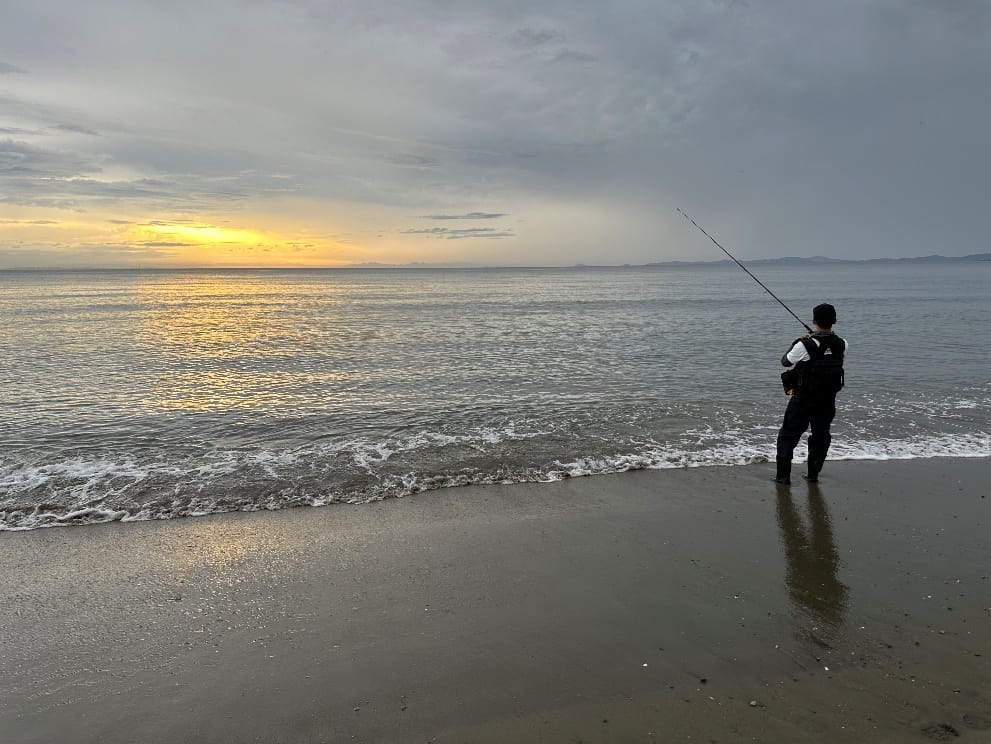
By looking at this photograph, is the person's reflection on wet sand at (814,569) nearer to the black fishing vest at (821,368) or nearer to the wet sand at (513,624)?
the wet sand at (513,624)

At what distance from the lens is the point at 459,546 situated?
6227mm

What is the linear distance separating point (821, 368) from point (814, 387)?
10.6 inches

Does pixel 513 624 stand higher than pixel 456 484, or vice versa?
pixel 513 624

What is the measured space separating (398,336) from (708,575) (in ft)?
77.8

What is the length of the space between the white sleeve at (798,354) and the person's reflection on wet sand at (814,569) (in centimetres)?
175

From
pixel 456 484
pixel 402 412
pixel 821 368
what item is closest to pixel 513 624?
pixel 456 484

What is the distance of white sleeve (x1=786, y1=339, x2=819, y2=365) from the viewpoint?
768 centimetres

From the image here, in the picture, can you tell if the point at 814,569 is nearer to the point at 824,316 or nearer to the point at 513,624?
the point at 513,624

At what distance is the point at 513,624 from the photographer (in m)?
4.72

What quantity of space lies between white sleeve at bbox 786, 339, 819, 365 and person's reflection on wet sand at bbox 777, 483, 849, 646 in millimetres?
1752

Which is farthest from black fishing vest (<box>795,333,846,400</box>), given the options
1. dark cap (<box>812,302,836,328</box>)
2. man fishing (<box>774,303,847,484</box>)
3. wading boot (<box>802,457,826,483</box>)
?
wading boot (<box>802,457,826,483</box>)

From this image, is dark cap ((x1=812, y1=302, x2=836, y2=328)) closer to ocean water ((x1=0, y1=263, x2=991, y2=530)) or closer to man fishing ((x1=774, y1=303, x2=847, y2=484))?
man fishing ((x1=774, y1=303, x2=847, y2=484))

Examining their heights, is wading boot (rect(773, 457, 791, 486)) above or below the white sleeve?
below

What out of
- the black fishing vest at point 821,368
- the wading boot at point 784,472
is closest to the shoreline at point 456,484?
the wading boot at point 784,472
